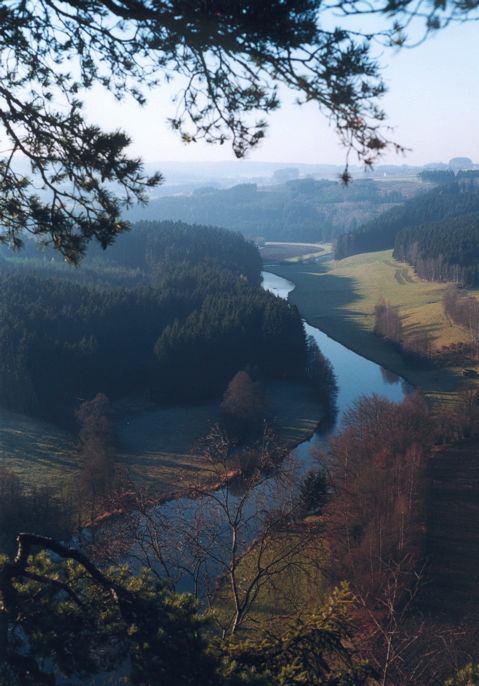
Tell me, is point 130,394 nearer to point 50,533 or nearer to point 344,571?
point 50,533

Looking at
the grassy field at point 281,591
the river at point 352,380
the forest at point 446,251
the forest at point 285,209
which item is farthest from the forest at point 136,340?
the forest at point 285,209

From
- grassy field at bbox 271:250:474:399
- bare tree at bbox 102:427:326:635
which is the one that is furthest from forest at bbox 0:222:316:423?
bare tree at bbox 102:427:326:635

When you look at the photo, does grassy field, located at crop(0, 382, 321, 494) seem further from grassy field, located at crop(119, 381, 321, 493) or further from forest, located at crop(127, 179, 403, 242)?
forest, located at crop(127, 179, 403, 242)

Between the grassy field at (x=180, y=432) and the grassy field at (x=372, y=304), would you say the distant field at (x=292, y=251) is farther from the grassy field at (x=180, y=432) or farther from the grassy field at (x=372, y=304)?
the grassy field at (x=180, y=432)

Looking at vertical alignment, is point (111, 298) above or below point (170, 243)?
below

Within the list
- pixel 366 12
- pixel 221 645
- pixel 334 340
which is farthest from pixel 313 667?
pixel 334 340

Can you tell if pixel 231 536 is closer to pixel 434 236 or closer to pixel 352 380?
pixel 352 380
